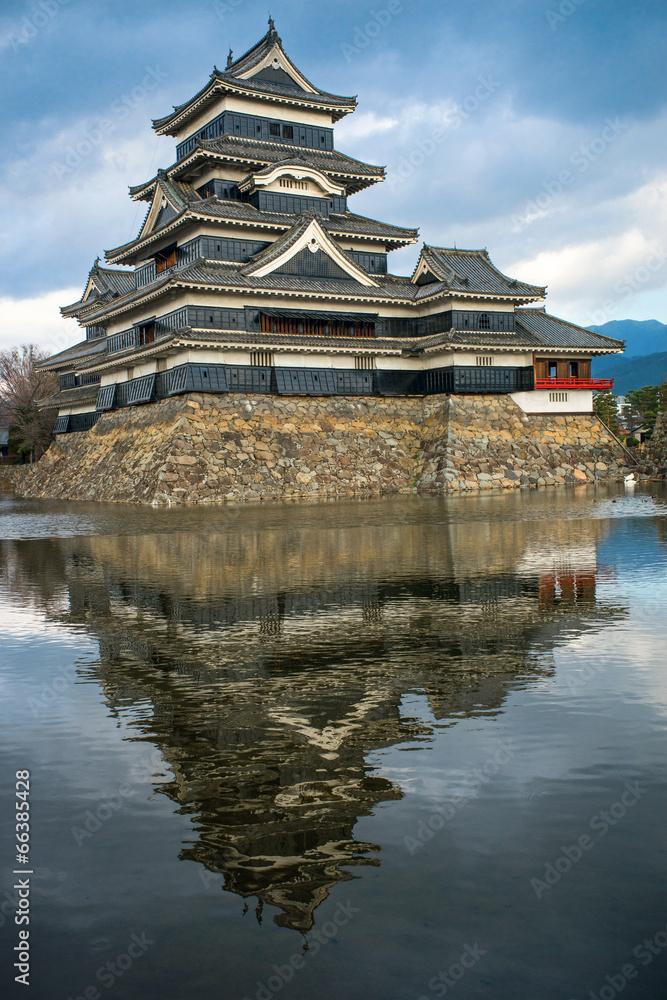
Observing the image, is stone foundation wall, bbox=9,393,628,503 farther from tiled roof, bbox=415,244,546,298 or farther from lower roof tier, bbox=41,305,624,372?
tiled roof, bbox=415,244,546,298

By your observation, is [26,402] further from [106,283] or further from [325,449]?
[325,449]

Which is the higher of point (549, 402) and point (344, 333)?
point (344, 333)

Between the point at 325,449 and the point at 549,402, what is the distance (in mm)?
15774

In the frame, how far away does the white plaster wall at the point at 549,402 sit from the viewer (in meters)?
50.1

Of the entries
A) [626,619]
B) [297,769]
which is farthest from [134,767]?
[626,619]

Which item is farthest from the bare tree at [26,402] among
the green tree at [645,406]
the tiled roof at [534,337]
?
the green tree at [645,406]

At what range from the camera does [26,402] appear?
73.6 m

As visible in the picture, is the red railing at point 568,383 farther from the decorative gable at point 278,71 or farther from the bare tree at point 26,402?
the bare tree at point 26,402

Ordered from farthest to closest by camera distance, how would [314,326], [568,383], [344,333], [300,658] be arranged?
[568,383], [344,333], [314,326], [300,658]

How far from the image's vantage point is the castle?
42719mm

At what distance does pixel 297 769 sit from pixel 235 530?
18.6 metres

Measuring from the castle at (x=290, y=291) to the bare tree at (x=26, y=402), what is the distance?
19.0 meters

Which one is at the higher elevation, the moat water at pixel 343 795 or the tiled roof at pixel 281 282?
the tiled roof at pixel 281 282

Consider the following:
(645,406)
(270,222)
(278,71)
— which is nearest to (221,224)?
(270,222)
